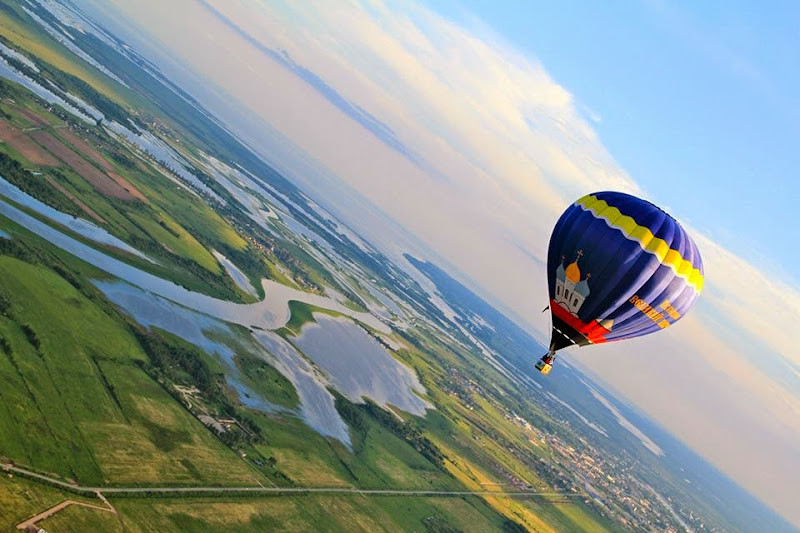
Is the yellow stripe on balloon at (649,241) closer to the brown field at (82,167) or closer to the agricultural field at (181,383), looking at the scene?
the agricultural field at (181,383)

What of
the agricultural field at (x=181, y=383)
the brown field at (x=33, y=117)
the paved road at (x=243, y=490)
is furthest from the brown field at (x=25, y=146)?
the paved road at (x=243, y=490)

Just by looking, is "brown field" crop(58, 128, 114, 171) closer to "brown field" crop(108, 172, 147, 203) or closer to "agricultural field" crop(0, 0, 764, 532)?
"agricultural field" crop(0, 0, 764, 532)

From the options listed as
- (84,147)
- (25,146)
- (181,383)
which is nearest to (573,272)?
(181,383)

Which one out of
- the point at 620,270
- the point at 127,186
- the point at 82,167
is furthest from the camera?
the point at 127,186

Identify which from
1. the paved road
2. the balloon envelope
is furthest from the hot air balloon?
the paved road

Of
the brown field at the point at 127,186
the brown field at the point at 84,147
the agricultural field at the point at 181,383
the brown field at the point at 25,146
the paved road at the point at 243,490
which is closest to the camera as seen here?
the paved road at the point at 243,490

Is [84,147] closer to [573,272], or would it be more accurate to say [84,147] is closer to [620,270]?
[573,272]

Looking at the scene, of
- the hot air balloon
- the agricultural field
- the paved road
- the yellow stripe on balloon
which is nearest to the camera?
the yellow stripe on balloon
